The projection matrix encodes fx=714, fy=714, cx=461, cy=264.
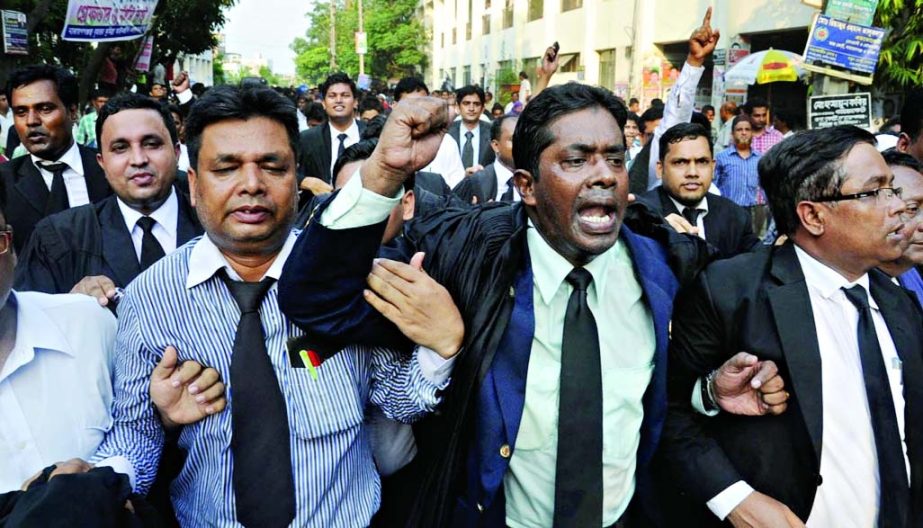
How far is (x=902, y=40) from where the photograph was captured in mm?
9125

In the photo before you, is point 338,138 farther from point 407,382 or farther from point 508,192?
point 407,382

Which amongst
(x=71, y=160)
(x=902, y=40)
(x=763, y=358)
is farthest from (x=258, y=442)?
(x=902, y=40)

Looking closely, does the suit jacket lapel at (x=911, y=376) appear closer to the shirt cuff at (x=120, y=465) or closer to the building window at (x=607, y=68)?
the shirt cuff at (x=120, y=465)

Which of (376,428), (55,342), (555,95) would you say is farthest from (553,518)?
(55,342)

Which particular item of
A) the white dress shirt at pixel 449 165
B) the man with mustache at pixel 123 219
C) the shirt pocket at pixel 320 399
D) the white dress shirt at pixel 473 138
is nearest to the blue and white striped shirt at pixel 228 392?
the shirt pocket at pixel 320 399

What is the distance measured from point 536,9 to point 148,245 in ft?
96.9

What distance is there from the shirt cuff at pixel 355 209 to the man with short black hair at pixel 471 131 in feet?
22.5

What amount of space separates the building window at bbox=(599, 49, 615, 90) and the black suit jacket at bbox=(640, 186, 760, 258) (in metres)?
19.7

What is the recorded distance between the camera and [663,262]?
2166 millimetres

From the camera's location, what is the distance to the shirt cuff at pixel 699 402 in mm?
2205

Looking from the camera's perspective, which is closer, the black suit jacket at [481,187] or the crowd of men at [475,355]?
the crowd of men at [475,355]

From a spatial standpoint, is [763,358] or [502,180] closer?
[763,358]

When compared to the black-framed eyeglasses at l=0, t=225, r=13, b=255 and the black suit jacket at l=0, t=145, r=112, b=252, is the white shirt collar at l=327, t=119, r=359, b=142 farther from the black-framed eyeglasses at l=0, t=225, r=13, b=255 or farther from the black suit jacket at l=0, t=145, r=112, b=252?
the black-framed eyeglasses at l=0, t=225, r=13, b=255

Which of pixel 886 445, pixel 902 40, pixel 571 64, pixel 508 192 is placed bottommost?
pixel 886 445
